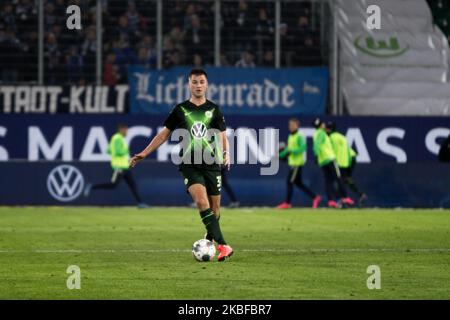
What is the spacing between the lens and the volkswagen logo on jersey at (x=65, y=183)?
30391 millimetres

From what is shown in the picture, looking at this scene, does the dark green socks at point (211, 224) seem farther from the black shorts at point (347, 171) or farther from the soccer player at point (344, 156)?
the black shorts at point (347, 171)

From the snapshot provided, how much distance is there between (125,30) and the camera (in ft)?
105

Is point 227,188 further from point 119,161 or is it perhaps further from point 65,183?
point 65,183

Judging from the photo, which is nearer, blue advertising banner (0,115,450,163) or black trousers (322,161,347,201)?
black trousers (322,161,347,201)

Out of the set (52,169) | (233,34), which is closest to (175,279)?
(52,169)

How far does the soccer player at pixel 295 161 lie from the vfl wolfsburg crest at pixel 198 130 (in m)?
14.8

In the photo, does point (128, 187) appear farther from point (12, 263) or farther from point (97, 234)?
point (12, 263)

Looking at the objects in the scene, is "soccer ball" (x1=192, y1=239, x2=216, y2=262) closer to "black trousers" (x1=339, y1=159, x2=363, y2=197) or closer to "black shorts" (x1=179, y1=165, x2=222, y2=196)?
"black shorts" (x1=179, y1=165, x2=222, y2=196)

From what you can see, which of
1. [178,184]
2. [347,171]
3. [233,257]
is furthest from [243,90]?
[233,257]

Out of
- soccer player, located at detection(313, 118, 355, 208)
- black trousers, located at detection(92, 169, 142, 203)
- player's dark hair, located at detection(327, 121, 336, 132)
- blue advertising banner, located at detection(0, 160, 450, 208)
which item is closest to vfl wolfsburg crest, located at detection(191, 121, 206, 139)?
black trousers, located at detection(92, 169, 142, 203)

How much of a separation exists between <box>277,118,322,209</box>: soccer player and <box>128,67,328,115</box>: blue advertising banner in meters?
1.72

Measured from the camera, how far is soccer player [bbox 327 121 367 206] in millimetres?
30328

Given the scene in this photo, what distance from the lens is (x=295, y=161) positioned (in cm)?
3014
